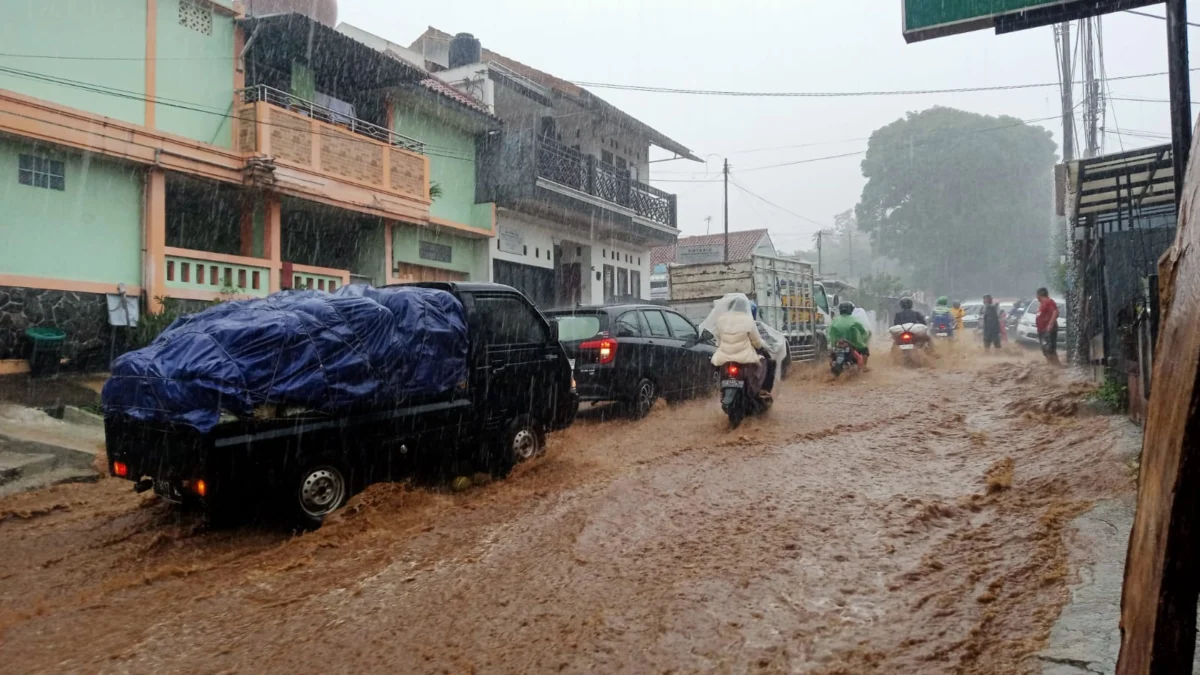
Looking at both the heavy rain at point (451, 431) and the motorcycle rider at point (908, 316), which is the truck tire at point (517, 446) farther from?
the motorcycle rider at point (908, 316)

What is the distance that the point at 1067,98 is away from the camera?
1892 cm

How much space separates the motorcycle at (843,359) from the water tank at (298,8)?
1034 cm

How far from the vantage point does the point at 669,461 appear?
24.7 ft

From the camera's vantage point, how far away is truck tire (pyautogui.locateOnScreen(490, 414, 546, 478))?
22.8 ft

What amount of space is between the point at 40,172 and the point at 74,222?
2.40 ft

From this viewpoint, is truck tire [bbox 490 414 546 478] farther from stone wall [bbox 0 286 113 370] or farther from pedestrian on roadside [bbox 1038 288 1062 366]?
pedestrian on roadside [bbox 1038 288 1062 366]

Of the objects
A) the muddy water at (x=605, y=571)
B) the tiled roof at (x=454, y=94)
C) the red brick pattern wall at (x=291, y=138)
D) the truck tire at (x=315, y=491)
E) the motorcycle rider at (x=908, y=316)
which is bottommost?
the muddy water at (x=605, y=571)

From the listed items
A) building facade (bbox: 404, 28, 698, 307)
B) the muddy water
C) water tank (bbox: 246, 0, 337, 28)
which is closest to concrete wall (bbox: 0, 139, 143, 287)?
water tank (bbox: 246, 0, 337, 28)

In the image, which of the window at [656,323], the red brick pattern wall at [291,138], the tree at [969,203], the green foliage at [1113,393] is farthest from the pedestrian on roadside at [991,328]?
the tree at [969,203]

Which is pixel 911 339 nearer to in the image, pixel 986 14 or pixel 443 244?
pixel 443 244

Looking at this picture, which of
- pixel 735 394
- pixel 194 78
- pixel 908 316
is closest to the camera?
pixel 735 394

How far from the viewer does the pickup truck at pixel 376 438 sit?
16.5ft

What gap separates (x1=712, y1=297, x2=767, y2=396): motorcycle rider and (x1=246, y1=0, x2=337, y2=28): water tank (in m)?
8.90

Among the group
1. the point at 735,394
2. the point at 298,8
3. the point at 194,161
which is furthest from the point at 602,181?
the point at 735,394
